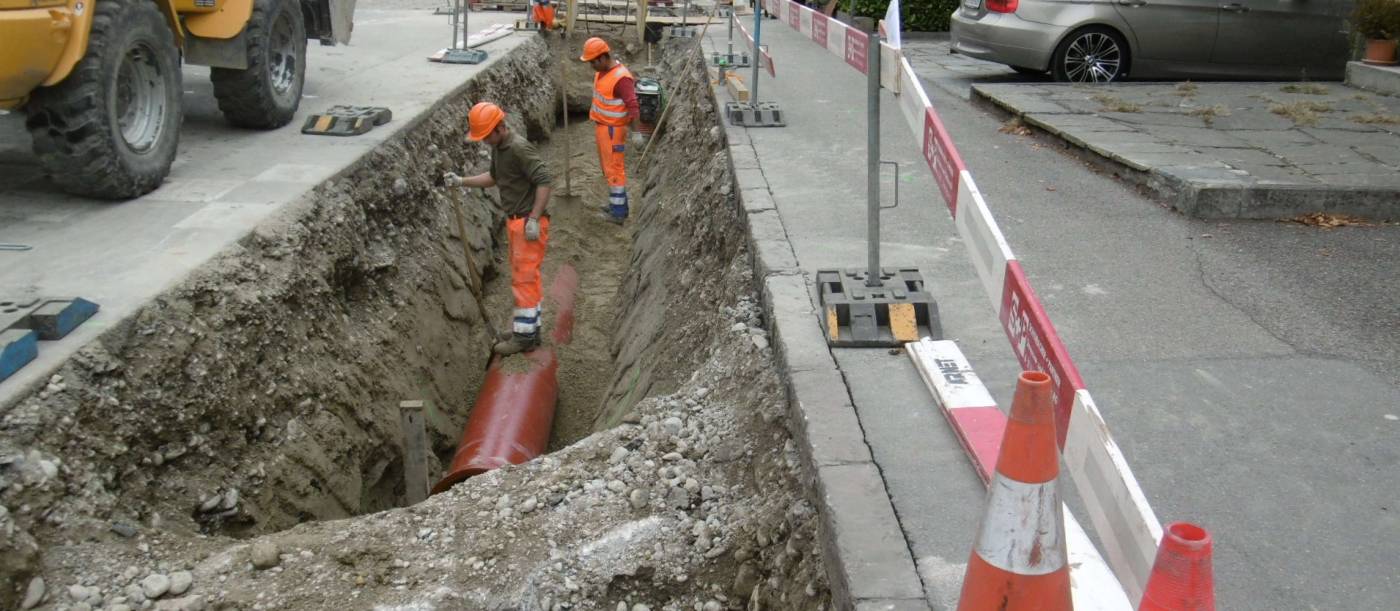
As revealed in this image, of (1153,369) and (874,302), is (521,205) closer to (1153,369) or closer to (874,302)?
(874,302)

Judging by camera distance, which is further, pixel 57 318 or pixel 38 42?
pixel 38 42

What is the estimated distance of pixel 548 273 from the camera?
9531 millimetres

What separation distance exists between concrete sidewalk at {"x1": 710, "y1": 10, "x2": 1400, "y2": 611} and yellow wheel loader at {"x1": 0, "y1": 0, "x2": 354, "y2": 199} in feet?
11.7

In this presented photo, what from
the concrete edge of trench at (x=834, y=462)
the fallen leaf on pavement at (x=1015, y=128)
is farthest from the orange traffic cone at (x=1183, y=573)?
the fallen leaf on pavement at (x=1015, y=128)

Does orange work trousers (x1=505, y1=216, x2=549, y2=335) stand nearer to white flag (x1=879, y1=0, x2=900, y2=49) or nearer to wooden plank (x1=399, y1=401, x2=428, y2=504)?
wooden plank (x1=399, y1=401, x2=428, y2=504)

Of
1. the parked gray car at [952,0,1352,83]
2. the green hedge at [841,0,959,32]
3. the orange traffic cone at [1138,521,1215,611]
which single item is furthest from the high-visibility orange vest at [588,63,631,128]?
the orange traffic cone at [1138,521,1215,611]

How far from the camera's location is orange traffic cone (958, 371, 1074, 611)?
221cm

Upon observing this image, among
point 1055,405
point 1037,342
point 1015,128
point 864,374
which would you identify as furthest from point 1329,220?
point 1055,405

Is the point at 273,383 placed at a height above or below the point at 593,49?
below

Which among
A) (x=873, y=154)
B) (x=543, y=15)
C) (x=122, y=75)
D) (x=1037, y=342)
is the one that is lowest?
(x=1037, y=342)

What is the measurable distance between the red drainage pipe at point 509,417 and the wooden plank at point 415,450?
10 centimetres

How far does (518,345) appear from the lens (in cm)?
766

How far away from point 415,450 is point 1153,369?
3.61 meters

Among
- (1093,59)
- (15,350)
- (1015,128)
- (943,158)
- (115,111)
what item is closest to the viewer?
(943,158)
